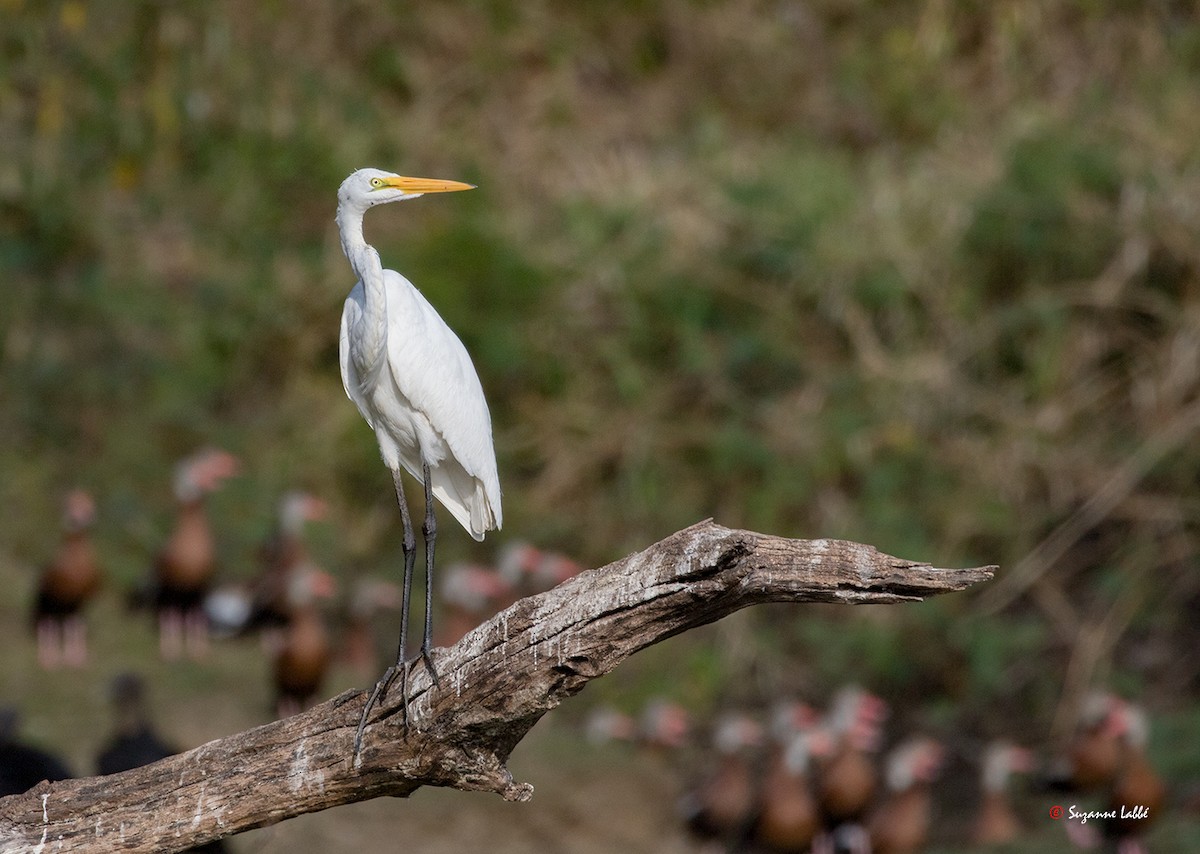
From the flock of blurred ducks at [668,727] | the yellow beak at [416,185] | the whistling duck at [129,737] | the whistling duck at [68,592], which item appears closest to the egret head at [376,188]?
the yellow beak at [416,185]

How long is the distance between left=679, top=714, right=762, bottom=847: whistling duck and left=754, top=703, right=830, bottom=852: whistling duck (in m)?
0.11

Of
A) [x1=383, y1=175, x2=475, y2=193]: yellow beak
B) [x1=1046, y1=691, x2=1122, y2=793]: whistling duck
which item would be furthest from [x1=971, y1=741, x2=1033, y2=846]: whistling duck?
[x1=383, y1=175, x2=475, y2=193]: yellow beak

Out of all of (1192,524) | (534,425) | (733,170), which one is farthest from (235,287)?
(1192,524)

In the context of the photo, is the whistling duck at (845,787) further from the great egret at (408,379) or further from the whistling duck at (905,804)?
the great egret at (408,379)

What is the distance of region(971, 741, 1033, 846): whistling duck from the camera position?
6.50 meters

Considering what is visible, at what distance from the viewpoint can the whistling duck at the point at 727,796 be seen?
6.71 metres

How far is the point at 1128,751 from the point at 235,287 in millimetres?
5952

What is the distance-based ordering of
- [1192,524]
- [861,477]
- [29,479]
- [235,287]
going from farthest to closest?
[235,287]
[29,479]
[861,477]
[1192,524]

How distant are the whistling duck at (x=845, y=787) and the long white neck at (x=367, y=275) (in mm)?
3959

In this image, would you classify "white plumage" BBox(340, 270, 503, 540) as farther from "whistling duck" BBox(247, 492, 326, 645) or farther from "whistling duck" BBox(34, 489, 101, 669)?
"whistling duck" BBox(34, 489, 101, 669)

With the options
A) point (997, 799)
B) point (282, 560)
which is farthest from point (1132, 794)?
point (282, 560)

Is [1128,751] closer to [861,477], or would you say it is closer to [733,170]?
[861,477]

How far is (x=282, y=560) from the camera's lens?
8086 millimetres

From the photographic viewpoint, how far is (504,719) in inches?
109
